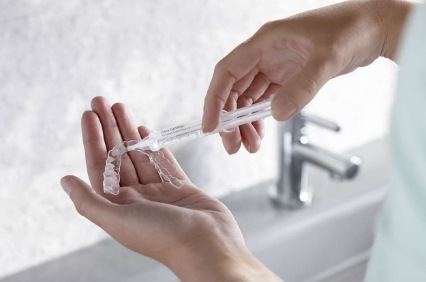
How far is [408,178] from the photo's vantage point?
12.8 inches

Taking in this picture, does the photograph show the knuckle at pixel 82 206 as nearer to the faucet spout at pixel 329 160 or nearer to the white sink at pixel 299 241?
the white sink at pixel 299 241

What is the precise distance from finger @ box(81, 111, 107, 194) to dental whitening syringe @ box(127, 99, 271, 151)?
0.12ft

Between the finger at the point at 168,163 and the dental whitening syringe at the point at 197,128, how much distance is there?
1 centimetres

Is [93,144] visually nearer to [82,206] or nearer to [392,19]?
[82,206]

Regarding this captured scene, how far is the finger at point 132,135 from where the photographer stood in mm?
752

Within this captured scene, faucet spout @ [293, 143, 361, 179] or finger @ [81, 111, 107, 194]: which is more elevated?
finger @ [81, 111, 107, 194]

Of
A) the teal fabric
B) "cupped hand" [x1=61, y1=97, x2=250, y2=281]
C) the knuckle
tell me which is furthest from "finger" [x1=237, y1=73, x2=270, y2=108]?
the teal fabric

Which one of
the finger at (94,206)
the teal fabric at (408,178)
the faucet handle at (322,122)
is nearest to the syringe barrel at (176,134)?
Answer: the finger at (94,206)

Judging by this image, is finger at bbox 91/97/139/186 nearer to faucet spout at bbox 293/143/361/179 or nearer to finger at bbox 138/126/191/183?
finger at bbox 138/126/191/183

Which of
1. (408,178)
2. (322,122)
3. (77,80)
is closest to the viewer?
(408,178)

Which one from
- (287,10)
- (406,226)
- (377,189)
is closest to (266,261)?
(377,189)

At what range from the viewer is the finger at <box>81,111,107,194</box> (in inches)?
29.0

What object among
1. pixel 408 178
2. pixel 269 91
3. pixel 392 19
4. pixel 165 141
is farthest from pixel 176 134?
pixel 408 178

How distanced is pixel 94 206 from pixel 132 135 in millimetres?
157
